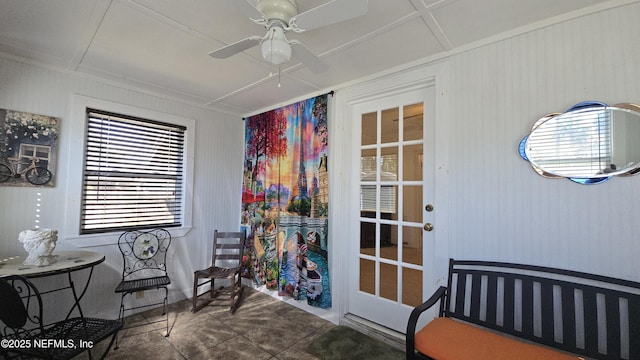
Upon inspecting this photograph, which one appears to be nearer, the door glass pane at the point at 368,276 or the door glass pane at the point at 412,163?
the door glass pane at the point at 412,163

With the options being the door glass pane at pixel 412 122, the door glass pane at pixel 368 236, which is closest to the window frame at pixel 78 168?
the door glass pane at pixel 368 236

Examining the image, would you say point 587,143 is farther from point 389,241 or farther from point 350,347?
point 350,347

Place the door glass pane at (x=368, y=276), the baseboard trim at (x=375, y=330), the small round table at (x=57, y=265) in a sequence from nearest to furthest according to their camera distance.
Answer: the small round table at (x=57, y=265) < the baseboard trim at (x=375, y=330) < the door glass pane at (x=368, y=276)

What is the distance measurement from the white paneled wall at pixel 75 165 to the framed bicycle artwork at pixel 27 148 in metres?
0.05

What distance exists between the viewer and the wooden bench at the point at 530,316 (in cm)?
135

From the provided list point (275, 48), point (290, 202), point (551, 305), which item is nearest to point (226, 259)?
point (290, 202)

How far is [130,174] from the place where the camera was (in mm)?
2779

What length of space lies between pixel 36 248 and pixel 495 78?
11.1 ft

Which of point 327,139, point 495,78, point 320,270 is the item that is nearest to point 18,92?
point 327,139

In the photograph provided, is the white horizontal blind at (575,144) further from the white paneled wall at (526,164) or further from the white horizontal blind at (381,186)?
the white horizontal blind at (381,186)

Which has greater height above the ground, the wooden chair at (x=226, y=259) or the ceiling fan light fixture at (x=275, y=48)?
the ceiling fan light fixture at (x=275, y=48)

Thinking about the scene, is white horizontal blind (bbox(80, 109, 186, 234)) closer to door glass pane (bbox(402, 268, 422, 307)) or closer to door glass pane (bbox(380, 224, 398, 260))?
door glass pane (bbox(380, 224, 398, 260))

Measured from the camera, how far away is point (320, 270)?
2670 millimetres

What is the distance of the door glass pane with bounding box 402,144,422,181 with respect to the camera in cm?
223
